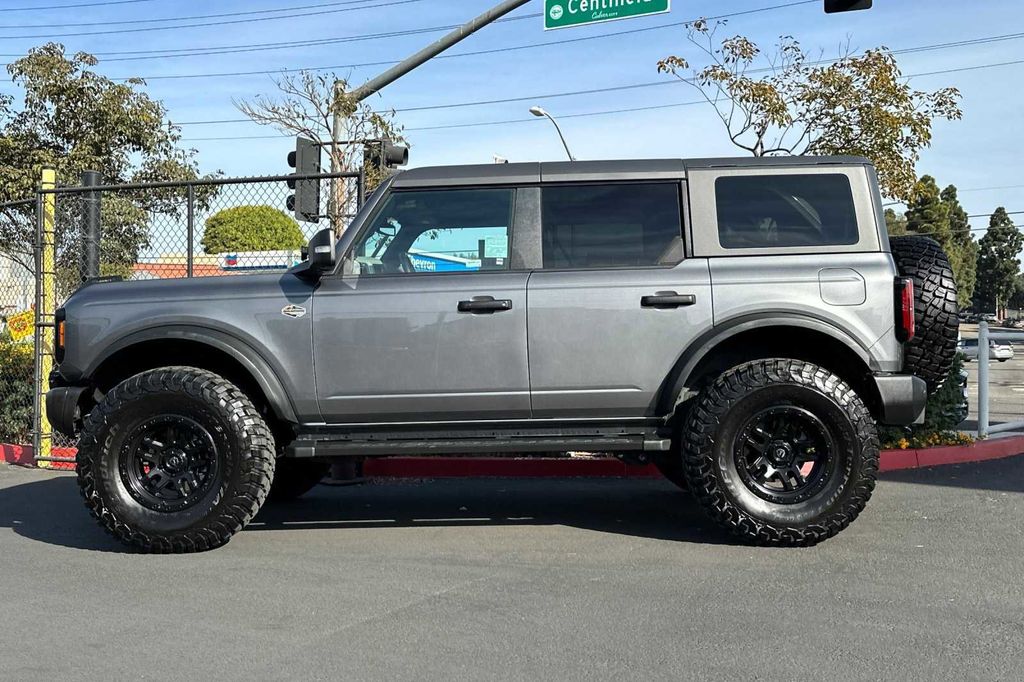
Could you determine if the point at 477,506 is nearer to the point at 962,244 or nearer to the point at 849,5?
the point at 849,5

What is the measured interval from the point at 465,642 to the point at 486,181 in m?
2.80

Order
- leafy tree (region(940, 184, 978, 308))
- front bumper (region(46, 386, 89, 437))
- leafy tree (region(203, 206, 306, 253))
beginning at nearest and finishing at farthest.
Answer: front bumper (region(46, 386, 89, 437)), leafy tree (region(203, 206, 306, 253)), leafy tree (region(940, 184, 978, 308))

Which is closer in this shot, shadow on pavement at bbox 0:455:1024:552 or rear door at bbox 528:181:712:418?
rear door at bbox 528:181:712:418

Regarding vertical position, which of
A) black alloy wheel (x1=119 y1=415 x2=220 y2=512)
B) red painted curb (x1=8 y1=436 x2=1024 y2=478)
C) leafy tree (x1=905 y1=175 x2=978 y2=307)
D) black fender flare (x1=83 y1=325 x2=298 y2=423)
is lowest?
red painted curb (x1=8 y1=436 x2=1024 y2=478)

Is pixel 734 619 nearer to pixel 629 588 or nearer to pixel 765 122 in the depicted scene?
pixel 629 588

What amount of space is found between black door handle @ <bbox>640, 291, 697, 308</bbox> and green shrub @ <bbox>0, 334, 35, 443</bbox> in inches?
258

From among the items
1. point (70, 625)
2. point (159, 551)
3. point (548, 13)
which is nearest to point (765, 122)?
point (548, 13)

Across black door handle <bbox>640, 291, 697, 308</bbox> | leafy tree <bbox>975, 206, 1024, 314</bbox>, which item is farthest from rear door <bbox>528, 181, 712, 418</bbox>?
leafy tree <bbox>975, 206, 1024, 314</bbox>

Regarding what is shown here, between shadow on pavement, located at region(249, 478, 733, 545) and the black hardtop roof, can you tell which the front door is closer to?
the black hardtop roof

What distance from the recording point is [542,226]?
5.94m

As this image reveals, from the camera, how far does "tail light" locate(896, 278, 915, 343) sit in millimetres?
5613

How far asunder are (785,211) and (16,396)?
7366 millimetres

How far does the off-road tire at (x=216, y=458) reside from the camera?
5.70 meters

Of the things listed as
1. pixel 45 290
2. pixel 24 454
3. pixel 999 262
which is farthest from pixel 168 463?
pixel 999 262
